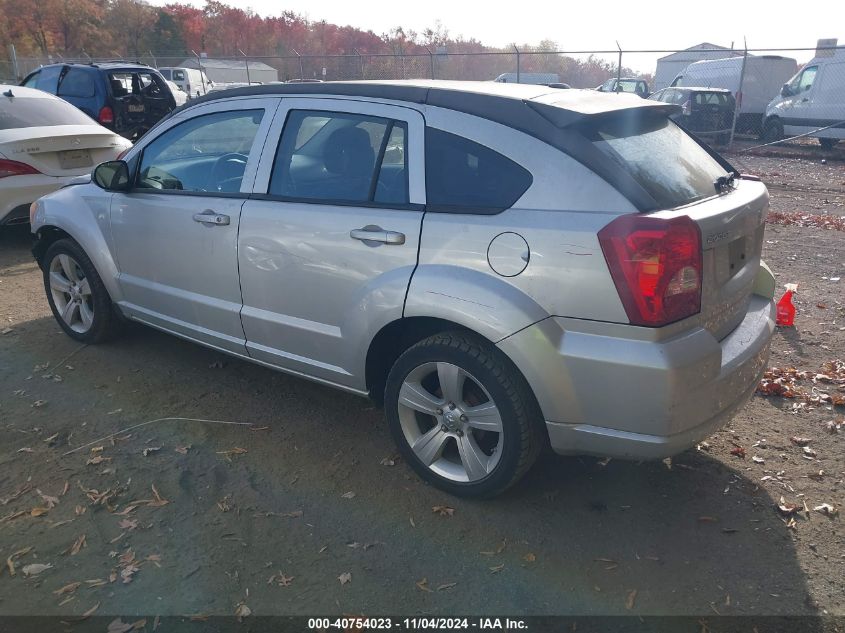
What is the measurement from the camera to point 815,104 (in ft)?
59.3

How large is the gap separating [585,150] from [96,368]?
3.68 meters

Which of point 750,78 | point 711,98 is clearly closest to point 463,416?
point 711,98

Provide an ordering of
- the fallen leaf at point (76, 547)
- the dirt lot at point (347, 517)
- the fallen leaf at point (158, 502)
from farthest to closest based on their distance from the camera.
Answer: the fallen leaf at point (158, 502) < the fallen leaf at point (76, 547) < the dirt lot at point (347, 517)

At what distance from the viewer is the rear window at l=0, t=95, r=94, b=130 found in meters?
7.65

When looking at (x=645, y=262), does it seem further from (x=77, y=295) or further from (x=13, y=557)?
(x=77, y=295)

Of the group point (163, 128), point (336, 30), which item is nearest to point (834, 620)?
point (163, 128)

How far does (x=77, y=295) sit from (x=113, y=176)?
1104mm

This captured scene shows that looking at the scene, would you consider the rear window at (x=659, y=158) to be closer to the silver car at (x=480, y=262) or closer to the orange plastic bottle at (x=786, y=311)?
the silver car at (x=480, y=262)

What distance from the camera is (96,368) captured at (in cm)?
473

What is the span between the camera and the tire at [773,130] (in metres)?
19.4

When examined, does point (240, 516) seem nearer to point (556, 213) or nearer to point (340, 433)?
point (340, 433)

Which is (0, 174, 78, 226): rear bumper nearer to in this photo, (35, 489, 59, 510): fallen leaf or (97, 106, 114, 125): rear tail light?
(35, 489, 59, 510): fallen leaf

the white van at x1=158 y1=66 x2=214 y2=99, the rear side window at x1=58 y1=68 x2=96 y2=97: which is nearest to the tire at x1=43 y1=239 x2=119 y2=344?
the rear side window at x1=58 y1=68 x2=96 y2=97

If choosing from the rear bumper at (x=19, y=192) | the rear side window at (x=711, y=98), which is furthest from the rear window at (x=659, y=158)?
the rear side window at (x=711, y=98)
